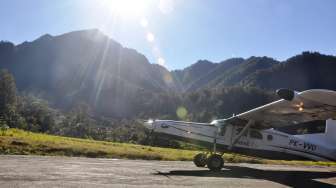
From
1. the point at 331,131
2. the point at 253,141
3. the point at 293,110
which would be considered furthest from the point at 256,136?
the point at 331,131

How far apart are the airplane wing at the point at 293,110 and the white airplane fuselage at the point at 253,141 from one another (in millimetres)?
591

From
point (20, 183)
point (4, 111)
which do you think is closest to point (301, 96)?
point (20, 183)

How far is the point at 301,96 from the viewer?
1284cm

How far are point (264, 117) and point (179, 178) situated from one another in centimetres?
631

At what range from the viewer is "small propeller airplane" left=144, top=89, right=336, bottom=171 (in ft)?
55.3

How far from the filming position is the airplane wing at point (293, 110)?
487 inches

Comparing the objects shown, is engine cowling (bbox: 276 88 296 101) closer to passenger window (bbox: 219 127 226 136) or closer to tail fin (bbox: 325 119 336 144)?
passenger window (bbox: 219 127 226 136)

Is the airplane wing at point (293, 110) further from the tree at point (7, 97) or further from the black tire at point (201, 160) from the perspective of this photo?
the tree at point (7, 97)

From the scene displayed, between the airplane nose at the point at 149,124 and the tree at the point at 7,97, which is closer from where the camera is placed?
the airplane nose at the point at 149,124

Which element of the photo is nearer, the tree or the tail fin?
the tail fin

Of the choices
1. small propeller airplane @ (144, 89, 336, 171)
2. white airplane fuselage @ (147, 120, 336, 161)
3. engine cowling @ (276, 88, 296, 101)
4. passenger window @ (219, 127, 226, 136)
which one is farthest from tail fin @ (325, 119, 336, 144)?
engine cowling @ (276, 88, 296, 101)

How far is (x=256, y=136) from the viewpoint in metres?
18.7

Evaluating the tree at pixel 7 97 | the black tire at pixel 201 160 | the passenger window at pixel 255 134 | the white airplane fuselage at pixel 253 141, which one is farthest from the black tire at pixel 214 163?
the tree at pixel 7 97

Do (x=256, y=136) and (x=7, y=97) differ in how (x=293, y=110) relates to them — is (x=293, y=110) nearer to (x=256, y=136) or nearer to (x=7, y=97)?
(x=256, y=136)
